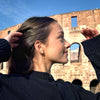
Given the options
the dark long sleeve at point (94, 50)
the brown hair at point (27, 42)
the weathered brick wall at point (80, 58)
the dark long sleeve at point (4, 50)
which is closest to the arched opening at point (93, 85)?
the weathered brick wall at point (80, 58)

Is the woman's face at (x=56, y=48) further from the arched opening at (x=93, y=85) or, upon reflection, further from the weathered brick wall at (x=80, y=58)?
the arched opening at (x=93, y=85)

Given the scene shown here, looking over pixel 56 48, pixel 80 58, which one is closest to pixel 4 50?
pixel 56 48

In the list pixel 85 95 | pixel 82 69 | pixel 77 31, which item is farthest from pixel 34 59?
pixel 77 31

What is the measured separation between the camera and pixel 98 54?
1.51 metres

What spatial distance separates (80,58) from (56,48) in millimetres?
13561

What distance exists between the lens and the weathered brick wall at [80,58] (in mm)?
13602

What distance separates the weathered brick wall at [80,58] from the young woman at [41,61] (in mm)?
12639

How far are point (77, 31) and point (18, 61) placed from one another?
14.4 metres

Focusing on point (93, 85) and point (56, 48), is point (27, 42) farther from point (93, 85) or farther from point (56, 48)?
point (93, 85)

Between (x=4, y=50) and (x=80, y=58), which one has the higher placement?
(x=80, y=58)

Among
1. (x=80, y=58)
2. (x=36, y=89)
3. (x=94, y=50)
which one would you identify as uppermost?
(x=80, y=58)

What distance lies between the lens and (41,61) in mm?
1424

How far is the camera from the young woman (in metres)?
1.10

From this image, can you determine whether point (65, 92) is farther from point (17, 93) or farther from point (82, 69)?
point (82, 69)
